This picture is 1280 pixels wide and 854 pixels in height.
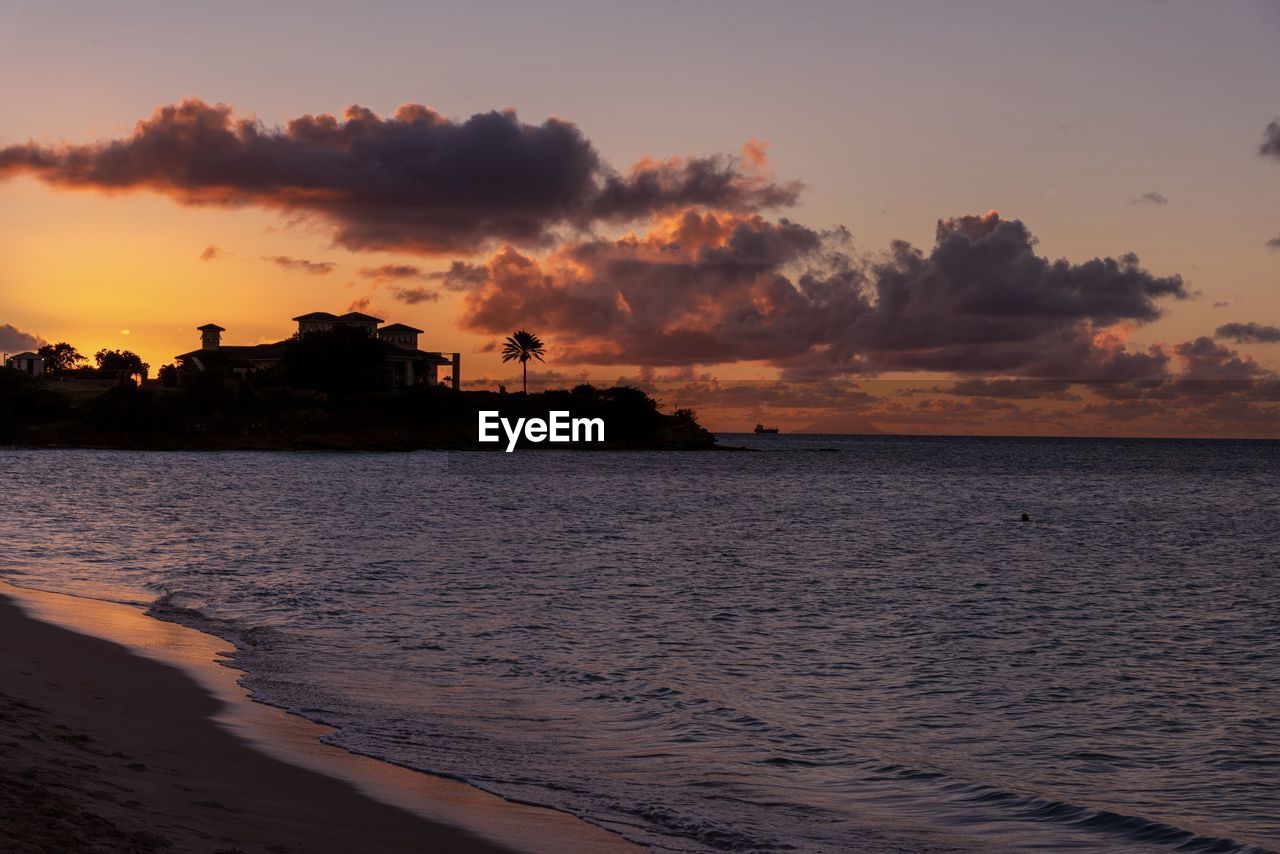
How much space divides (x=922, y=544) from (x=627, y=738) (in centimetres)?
4178

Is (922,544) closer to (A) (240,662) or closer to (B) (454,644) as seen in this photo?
(B) (454,644)

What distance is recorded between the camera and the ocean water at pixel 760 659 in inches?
572

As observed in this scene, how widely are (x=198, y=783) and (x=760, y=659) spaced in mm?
14468

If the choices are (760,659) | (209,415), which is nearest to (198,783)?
(760,659)

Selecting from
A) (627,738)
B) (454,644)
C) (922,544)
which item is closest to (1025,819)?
(627,738)

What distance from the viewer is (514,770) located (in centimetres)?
1515

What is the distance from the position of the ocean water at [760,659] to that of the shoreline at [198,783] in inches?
33.2

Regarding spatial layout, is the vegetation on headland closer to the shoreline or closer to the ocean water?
the ocean water

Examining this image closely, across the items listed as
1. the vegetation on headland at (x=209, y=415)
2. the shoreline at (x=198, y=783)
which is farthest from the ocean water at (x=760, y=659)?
the vegetation on headland at (x=209, y=415)

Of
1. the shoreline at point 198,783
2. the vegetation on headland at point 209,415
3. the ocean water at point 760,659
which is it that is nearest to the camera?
the shoreline at point 198,783

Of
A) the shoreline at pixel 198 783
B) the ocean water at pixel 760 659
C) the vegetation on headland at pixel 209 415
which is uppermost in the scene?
the vegetation on headland at pixel 209 415

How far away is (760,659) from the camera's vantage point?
24.7 meters

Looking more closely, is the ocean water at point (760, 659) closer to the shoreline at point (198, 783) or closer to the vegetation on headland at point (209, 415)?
the shoreline at point (198, 783)

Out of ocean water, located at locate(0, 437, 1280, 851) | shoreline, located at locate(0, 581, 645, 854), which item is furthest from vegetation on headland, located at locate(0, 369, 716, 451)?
shoreline, located at locate(0, 581, 645, 854)
